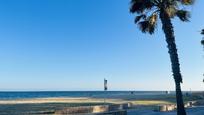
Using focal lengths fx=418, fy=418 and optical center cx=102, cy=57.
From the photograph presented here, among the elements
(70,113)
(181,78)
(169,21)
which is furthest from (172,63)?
(70,113)

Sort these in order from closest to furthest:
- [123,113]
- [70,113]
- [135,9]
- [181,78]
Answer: [181,78], [135,9], [123,113], [70,113]

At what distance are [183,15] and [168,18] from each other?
144 cm

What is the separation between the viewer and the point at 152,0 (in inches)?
1057

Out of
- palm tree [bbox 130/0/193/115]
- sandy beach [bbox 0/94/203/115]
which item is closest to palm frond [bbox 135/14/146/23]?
palm tree [bbox 130/0/193/115]

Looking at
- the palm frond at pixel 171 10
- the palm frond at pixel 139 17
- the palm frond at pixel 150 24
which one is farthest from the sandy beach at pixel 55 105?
the palm frond at pixel 171 10

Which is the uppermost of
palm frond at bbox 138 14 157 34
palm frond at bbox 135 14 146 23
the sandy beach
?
palm frond at bbox 135 14 146 23

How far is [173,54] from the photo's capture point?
25.6 metres

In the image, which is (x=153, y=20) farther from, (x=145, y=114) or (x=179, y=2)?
(x=145, y=114)

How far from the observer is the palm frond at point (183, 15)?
27281 mm

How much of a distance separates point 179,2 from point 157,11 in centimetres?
154

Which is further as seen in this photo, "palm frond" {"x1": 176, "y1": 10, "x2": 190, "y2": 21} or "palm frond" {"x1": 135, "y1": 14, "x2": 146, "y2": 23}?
"palm frond" {"x1": 135, "y1": 14, "x2": 146, "y2": 23}

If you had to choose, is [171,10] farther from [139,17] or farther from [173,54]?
[173,54]

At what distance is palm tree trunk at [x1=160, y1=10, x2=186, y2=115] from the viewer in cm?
2520

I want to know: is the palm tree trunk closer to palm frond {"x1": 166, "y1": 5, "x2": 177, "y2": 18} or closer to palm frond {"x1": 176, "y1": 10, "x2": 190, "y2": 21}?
palm frond {"x1": 166, "y1": 5, "x2": 177, "y2": 18}
